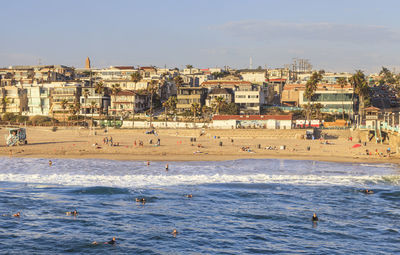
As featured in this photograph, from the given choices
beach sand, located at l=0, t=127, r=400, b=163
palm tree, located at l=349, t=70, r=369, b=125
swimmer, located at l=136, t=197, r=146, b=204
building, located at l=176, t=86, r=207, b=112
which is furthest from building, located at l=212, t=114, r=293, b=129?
swimmer, located at l=136, t=197, r=146, b=204

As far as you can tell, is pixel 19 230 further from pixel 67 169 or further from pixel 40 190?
pixel 67 169

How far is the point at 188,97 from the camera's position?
3807 inches

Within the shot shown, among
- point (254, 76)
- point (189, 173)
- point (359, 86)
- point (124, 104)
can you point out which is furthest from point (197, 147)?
point (254, 76)

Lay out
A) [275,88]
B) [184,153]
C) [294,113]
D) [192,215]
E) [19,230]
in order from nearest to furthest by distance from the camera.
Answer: [19,230], [192,215], [184,153], [294,113], [275,88]

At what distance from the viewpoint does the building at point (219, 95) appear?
9682 cm

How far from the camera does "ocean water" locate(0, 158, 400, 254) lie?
87.2 feet

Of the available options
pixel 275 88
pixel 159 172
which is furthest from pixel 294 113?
pixel 159 172

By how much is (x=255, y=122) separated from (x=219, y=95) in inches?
861

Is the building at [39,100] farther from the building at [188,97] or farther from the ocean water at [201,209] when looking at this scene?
the ocean water at [201,209]

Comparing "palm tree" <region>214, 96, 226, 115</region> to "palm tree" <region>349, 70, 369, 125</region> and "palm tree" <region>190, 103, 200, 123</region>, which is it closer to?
"palm tree" <region>190, 103, 200, 123</region>

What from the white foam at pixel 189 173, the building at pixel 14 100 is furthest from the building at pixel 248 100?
the building at pixel 14 100

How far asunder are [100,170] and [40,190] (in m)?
9.10

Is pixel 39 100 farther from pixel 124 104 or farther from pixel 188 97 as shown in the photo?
pixel 188 97

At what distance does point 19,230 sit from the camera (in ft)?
94.4
